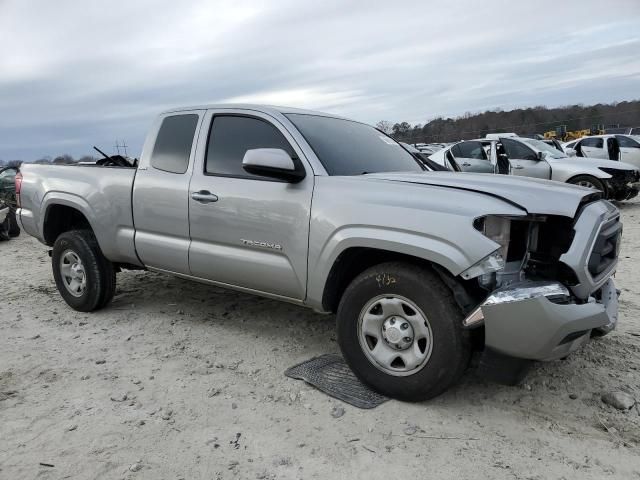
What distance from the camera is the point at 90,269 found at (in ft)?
16.7

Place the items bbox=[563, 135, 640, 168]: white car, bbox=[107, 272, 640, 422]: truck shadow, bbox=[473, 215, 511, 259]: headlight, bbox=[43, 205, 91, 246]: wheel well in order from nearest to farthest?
bbox=[473, 215, 511, 259]: headlight, bbox=[107, 272, 640, 422]: truck shadow, bbox=[43, 205, 91, 246]: wheel well, bbox=[563, 135, 640, 168]: white car

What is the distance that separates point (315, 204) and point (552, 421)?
1.91 meters

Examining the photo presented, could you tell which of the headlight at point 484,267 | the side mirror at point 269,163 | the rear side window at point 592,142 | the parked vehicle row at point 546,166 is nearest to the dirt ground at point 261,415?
the headlight at point 484,267

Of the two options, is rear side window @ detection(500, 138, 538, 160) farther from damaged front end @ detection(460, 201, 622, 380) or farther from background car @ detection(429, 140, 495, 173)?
damaged front end @ detection(460, 201, 622, 380)

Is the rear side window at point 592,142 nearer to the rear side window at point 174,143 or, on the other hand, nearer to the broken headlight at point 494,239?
the rear side window at point 174,143

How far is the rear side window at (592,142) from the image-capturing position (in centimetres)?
1631

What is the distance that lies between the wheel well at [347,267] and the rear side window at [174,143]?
166 cm

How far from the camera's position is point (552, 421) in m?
3.09

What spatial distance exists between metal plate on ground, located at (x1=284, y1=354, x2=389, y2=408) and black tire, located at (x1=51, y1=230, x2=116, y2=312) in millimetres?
2318

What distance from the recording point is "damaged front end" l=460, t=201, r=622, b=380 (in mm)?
2799

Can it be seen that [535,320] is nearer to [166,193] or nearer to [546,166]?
[166,193]

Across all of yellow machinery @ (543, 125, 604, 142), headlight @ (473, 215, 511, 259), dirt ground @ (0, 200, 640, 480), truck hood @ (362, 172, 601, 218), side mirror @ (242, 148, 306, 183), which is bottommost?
dirt ground @ (0, 200, 640, 480)

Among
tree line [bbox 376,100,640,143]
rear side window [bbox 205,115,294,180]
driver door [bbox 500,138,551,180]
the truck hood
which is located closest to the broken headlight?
the truck hood

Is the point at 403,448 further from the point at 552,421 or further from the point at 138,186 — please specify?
the point at 138,186
